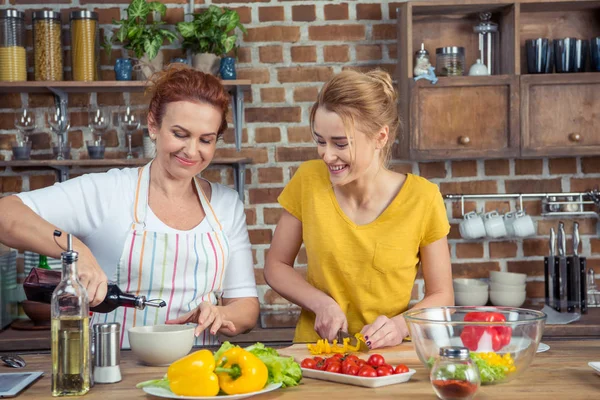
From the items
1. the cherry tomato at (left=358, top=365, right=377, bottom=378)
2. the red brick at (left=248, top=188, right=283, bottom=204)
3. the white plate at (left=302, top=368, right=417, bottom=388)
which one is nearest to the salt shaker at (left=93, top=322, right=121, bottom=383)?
the white plate at (left=302, top=368, right=417, bottom=388)

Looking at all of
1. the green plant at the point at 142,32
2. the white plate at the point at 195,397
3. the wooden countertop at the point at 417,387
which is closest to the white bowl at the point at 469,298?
the wooden countertop at the point at 417,387

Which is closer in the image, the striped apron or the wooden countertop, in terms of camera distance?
the wooden countertop

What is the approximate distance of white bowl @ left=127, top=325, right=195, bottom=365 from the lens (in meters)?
1.69

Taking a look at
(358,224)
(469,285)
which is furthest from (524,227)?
(358,224)

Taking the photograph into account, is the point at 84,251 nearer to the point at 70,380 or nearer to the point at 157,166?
the point at 70,380

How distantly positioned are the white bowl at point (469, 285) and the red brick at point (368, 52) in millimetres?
1016

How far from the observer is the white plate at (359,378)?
1524mm

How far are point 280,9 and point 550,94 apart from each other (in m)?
1.17

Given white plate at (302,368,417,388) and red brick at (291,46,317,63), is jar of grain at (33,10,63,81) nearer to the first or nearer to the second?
red brick at (291,46,317,63)

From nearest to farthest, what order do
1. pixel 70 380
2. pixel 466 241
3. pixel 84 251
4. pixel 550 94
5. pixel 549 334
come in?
pixel 70 380, pixel 84 251, pixel 549 334, pixel 550 94, pixel 466 241

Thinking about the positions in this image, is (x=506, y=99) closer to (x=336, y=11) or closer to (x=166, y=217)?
(x=336, y=11)

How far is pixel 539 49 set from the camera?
10.6 ft

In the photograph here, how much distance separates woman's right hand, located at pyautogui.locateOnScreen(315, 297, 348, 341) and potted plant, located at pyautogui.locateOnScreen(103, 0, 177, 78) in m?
1.50

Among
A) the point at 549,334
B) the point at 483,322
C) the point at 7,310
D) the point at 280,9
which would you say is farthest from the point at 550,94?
the point at 7,310
